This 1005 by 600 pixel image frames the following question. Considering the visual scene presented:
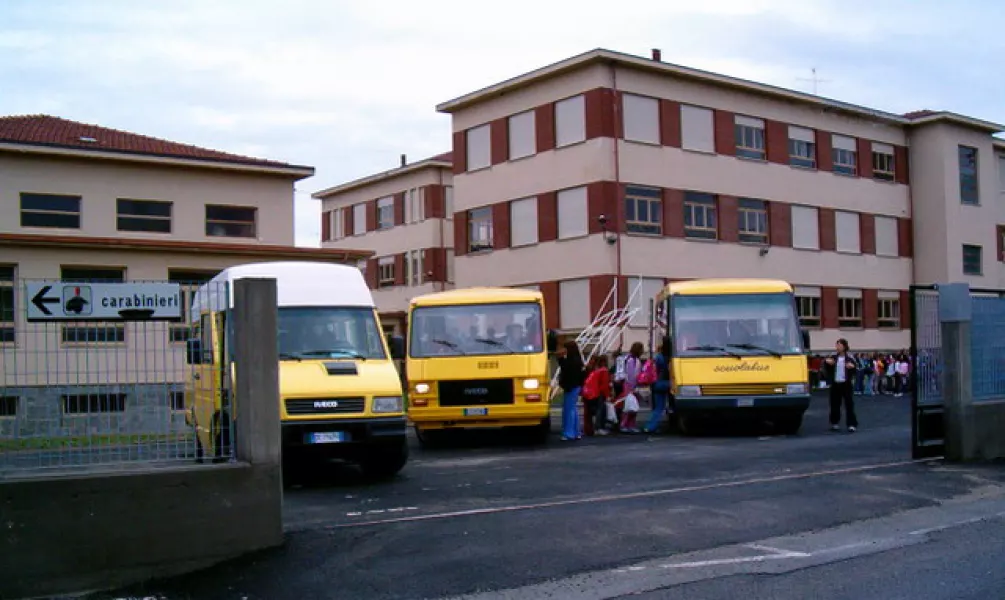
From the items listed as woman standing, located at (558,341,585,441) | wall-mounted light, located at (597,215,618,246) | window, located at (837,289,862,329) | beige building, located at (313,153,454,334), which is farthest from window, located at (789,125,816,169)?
woman standing, located at (558,341,585,441)

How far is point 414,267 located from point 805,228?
18435 mm

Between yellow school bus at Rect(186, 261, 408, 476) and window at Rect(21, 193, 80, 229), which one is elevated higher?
window at Rect(21, 193, 80, 229)

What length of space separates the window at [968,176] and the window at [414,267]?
24.7 meters

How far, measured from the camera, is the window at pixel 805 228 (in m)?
44.2

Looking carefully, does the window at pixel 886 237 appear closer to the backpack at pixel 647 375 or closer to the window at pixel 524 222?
the window at pixel 524 222

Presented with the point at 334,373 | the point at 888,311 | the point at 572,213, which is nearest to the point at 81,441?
the point at 334,373

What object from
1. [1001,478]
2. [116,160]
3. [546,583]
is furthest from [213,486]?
[116,160]

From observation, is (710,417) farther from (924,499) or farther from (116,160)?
(116,160)

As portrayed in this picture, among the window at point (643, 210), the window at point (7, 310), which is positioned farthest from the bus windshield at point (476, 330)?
the window at point (643, 210)

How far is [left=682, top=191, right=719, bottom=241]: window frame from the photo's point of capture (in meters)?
40.5

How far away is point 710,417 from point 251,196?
2232 centimetres

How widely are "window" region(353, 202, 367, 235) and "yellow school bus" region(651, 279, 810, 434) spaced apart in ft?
126

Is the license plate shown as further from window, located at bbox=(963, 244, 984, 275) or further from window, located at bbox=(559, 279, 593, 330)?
window, located at bbox=(963, 244, 984, 275)

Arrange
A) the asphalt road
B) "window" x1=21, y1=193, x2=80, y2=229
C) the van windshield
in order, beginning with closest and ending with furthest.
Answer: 1. the asphalt road
2. the van windshield
3. "window" x1=21, y1=193, x2=80, y2=229
